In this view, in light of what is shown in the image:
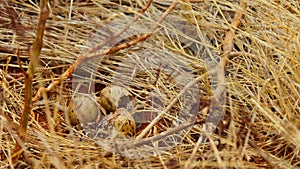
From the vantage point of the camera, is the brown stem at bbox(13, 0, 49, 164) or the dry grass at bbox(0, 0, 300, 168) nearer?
the brown stem at bbox(13, 0, 49, 164)

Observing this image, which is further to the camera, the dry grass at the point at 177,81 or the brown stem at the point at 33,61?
the dry grass at the point at 177,81

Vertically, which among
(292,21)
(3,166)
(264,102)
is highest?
(292,21)

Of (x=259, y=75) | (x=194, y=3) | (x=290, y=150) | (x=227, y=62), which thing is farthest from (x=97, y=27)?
(x=290, y=150)

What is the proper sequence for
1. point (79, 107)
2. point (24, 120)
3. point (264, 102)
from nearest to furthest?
point (24, 120) < point (264, 102) < point (79, 107)

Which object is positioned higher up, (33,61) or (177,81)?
(33,61)

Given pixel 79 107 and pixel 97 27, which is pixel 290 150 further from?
pixel 97 27

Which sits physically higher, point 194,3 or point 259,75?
point 194,3

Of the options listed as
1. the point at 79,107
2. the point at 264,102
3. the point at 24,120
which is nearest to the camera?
the point at 24,120

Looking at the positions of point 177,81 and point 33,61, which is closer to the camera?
point 33,61
